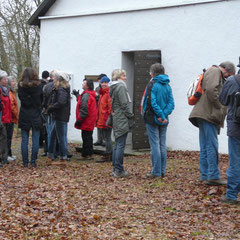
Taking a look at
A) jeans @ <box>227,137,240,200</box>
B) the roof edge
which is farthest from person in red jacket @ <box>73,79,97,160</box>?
the roof edge

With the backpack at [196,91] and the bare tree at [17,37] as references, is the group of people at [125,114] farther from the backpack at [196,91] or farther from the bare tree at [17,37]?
the bare tree at [17,37]

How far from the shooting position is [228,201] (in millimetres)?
6594

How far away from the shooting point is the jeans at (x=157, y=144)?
321 inches

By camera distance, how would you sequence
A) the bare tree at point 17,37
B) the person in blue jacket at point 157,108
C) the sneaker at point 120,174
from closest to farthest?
the person in blue jacket at point 157,108, the sneaker at point 120,174, the bare tree at point 17,37

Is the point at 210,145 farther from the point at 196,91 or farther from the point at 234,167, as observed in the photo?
the point at 234,167

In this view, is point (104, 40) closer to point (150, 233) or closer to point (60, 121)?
point (60, 121)

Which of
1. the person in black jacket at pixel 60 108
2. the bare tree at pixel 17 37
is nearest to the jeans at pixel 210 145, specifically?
the person in black jacket at pixel 60 108

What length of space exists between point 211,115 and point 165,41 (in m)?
5.85

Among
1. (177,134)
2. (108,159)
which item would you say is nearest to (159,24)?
(177,134)

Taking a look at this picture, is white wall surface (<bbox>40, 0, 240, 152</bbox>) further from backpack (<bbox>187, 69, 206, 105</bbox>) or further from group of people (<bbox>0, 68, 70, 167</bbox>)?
backpack (<bbox>187, 69, 206, 105</bbox>)

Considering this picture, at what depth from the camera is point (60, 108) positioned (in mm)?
9984

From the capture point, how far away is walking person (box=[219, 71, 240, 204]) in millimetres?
6309

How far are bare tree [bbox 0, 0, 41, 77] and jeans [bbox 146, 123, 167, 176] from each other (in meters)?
16.4

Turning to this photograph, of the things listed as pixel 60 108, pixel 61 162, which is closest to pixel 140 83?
pixel 60 108
